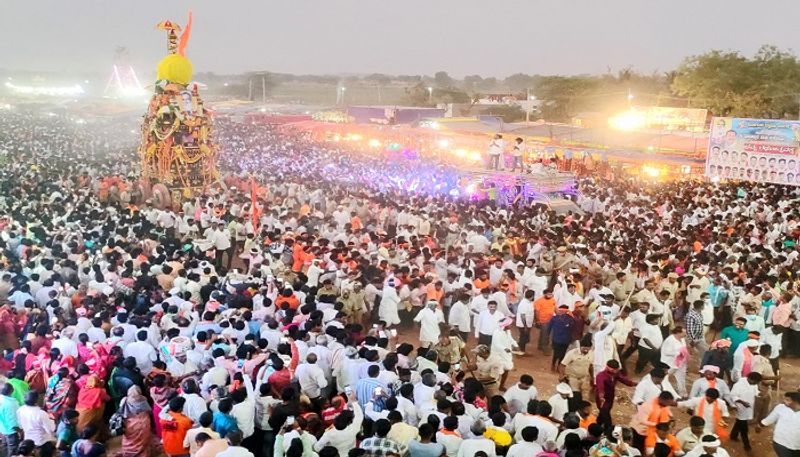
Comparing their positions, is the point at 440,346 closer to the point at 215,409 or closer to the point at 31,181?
the point at 215,409

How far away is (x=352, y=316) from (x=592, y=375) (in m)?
3.37

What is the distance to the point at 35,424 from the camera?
564cm

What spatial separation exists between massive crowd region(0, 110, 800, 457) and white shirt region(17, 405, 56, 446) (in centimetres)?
3

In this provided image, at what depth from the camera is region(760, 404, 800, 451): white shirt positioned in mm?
5730

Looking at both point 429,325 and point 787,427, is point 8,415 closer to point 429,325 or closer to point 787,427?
point 429,325

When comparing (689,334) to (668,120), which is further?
(668,120)

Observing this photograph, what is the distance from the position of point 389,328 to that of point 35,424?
4778mm

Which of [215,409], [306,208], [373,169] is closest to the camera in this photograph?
[215,409]

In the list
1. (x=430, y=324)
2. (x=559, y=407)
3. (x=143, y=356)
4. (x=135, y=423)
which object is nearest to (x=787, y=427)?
(x=559, y=407)

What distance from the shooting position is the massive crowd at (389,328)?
219 inches

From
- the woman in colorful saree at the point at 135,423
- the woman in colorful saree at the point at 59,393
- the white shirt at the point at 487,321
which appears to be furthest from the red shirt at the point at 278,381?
the white shirt at the point at 487,321

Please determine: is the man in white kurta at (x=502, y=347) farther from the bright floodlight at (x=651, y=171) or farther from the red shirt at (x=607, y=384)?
the bright floodlight at (x=651, y=171)

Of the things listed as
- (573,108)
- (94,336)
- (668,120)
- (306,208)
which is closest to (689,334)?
(94,336)

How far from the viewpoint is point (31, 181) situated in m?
17.6
